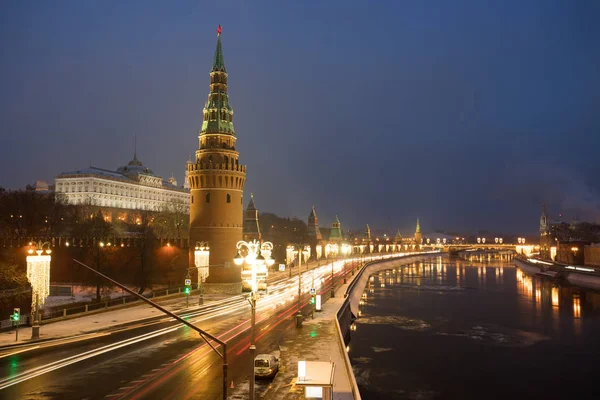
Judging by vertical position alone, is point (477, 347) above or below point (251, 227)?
below

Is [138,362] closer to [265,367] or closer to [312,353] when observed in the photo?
[265,367]

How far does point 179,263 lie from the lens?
2699 inches

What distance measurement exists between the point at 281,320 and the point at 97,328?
1472 centimetres

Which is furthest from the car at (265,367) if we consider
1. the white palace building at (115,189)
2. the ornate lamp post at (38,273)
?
the white palace building at (115,189)

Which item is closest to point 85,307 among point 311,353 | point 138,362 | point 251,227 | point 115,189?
point 138,362

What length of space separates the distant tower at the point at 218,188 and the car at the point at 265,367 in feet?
136

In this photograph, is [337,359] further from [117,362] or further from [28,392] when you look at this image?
[28,392]

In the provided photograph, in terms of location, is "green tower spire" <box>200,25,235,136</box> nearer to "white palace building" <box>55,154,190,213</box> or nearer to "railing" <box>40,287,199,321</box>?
"railing" <box>40,287,199,321</box>

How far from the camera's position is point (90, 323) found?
4022 cm

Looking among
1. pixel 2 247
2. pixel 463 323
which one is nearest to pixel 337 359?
pixel 463 323

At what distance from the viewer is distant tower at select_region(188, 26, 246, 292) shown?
6881cm

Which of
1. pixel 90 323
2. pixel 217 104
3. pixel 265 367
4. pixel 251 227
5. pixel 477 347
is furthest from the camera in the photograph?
pixel 251 227

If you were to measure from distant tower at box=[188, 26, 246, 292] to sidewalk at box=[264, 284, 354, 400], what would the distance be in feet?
81.4

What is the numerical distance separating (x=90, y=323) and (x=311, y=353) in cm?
1962
